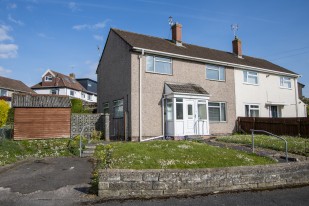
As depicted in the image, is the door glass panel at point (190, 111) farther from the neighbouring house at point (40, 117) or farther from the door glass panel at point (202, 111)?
the neighbouring house at point (40, 117)

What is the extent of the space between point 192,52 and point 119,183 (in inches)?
639

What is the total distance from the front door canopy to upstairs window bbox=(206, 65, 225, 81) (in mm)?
2395

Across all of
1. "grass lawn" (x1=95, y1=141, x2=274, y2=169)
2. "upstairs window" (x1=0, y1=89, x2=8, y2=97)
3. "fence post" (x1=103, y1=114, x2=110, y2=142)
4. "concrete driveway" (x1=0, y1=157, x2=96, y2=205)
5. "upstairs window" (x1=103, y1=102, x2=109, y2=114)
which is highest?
"upstairs window" (x1=0, y1=89, x2=8, y2=97)

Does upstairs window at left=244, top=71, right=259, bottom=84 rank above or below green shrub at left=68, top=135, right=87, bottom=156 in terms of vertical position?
above

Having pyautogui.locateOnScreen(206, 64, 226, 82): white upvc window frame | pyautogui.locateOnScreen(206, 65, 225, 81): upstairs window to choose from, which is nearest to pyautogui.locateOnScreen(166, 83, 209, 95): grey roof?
pyautogui.locateOnScreen(206, 65, 225, 81): upstairs window

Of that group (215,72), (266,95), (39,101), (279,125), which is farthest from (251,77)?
(39,101)

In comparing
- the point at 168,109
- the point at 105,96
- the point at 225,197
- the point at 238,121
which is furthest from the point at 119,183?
the point at 238,121

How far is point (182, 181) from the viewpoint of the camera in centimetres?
634

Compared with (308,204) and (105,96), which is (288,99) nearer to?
(105,96)

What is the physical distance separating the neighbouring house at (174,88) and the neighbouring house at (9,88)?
101ft

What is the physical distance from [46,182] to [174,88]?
11125 mm

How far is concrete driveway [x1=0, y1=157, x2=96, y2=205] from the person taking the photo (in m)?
6.05

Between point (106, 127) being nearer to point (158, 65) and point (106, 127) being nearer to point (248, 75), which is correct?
point (158, 65)

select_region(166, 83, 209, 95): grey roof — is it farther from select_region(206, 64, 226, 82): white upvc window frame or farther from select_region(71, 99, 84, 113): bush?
select_region(71, 99, 84, 113): bush
